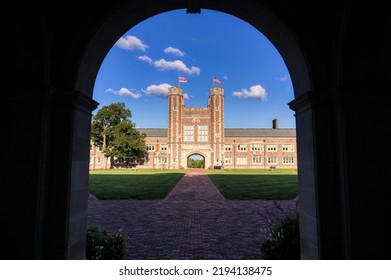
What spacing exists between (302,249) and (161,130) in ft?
216

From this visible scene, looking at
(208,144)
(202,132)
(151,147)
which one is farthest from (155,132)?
(208,144)

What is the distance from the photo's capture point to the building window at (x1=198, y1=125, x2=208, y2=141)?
203 ft

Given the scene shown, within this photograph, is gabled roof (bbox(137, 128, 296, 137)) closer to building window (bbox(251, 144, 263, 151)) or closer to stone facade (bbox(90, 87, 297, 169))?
A: stone facade (bbox(90, 87, 297, 169))

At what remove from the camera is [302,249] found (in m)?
4.20

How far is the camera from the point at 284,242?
15.1 feet

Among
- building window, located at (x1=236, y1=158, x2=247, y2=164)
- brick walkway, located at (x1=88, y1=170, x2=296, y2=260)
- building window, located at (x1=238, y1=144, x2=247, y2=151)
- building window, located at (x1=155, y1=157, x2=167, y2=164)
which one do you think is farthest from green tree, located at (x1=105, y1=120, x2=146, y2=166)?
brick walkway, located at (x1=88, y1=170, x2=296, y2=260)

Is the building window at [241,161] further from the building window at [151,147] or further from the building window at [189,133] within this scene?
the building window at [151,147]

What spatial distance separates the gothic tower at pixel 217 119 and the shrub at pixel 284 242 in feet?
182

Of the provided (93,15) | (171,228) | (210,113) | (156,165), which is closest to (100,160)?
(156,165)

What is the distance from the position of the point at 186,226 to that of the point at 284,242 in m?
4.01

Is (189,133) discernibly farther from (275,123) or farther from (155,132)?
(275,123)

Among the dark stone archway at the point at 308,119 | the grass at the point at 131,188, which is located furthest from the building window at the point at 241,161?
the dark stone archway at the point at 308,119

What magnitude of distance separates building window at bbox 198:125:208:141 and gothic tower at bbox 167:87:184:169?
4.93m

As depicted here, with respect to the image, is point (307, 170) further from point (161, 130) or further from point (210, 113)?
point (161, 130)
